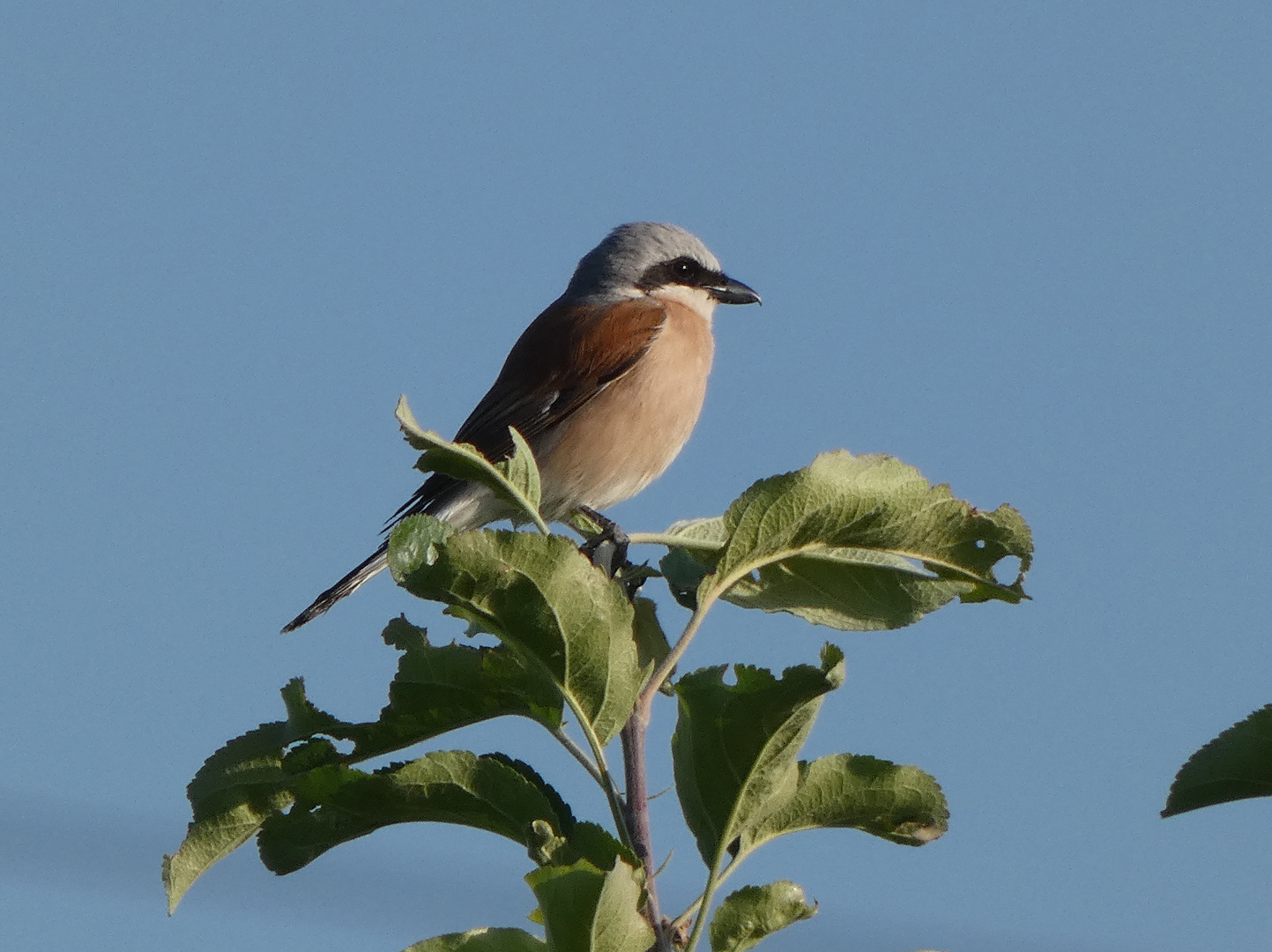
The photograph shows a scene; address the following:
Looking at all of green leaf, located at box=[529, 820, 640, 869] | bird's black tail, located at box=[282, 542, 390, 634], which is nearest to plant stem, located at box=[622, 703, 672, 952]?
green leaf, located at box=[529, 820, 640, 869]

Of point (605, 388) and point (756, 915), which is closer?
point (756, 915)

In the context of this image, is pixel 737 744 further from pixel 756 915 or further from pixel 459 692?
pixel 459 692

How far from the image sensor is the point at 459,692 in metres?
1.84

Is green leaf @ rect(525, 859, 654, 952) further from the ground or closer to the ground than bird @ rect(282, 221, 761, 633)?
closer to the ground

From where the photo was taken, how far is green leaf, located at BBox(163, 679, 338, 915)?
77.0 inches

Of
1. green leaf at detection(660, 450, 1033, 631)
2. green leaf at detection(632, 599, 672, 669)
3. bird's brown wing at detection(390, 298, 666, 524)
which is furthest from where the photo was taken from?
bird's brown wing at detection(390, 298, 666, 524)

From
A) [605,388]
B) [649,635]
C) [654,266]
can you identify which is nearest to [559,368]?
[605,388]

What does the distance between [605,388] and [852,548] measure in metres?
3.34

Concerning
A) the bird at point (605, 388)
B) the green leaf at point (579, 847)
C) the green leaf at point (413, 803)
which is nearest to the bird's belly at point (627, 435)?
the bird at point (605, 388)

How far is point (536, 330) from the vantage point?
562 centimetres

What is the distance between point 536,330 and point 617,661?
156 inches

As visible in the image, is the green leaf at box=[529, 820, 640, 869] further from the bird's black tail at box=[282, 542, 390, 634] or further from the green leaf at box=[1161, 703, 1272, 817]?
the bird's black tail at box=[282, 542, 390, 634]

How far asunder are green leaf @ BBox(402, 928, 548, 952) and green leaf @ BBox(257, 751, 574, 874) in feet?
0.39

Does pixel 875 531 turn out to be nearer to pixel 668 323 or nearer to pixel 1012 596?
pixel 1012 596
